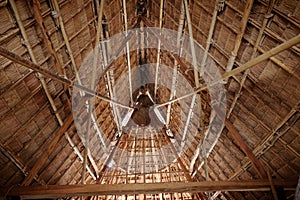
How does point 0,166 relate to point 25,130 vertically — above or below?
below

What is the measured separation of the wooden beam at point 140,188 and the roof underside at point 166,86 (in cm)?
4

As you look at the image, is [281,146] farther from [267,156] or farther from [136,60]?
[136,60]

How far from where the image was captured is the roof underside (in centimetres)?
287

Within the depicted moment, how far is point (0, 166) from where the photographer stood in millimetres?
3201

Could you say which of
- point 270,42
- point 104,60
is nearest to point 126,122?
point 104,60

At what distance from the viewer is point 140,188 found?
3.01 meters

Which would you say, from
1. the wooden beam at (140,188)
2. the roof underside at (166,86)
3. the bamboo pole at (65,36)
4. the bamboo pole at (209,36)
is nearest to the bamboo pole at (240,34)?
the roof underside at (166,86)

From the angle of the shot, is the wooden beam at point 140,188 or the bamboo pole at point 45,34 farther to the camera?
the wooden beam at point 140,188

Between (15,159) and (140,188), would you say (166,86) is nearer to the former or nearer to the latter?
(140,188)

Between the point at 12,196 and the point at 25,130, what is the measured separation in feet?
2.92

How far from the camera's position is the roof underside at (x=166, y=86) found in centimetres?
287

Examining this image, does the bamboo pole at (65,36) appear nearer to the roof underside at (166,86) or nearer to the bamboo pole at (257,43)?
the roof underside at (166,86)

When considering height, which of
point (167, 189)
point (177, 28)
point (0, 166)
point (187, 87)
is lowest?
point (167, 189)

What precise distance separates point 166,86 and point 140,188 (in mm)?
3906
